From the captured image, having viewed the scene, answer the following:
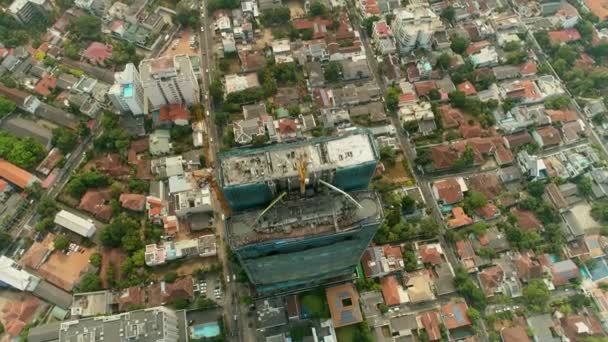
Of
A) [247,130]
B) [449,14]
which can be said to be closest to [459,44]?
[449,14]

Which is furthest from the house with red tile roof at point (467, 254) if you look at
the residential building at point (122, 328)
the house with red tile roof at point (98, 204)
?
the house with red tile roof at point (98, 204)

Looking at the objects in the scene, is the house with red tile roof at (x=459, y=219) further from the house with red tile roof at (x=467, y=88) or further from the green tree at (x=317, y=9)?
the green tree at (x=317, y=9)

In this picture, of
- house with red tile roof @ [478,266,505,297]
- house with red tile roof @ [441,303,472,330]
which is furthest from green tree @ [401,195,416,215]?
house with red tile roof @ [441,303,472,330]

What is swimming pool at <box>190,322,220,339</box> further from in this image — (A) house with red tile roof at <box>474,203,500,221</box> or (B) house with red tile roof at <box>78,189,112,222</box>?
(A) house with red tile roof at <box>474,203,500,221</box>

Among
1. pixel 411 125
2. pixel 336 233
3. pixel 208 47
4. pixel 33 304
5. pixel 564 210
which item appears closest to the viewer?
pixel 336 233

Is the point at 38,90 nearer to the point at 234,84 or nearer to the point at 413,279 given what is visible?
the point at 234,84

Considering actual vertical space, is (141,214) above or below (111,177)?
below

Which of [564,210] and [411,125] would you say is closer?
[564,210]

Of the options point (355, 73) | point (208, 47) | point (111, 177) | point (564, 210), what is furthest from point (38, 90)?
point (564, 210)
